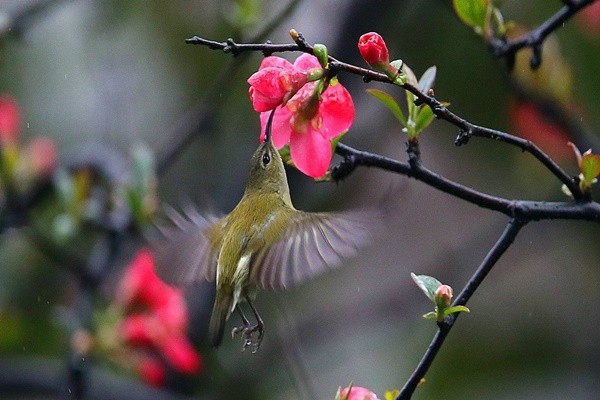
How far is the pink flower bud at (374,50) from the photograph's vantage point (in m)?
1.14

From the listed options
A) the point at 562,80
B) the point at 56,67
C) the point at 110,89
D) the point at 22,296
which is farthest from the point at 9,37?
the point at 56,67

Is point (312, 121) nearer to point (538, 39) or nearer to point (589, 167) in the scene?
point (589, 167)

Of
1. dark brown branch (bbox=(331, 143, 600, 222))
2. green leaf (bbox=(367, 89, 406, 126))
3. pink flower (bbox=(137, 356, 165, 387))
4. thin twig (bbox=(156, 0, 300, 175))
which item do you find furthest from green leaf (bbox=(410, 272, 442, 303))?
pink flower (bbox=(137, 356, 165, 387))

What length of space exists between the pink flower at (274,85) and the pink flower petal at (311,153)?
4.2 inches

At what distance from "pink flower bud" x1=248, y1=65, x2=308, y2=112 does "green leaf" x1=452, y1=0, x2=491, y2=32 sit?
0.42 metres

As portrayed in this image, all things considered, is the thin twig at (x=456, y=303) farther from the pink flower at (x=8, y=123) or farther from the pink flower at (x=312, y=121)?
the pink flower at (x=8, y=123)

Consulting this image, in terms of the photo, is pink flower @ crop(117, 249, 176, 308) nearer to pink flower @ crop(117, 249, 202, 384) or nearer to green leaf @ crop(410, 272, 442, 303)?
pink flower @ crop(117, 249, 202, 384)

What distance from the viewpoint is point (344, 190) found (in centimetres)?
350

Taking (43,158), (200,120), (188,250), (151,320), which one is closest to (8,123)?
(43,158)

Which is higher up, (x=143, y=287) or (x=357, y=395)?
(x=357, y=395)

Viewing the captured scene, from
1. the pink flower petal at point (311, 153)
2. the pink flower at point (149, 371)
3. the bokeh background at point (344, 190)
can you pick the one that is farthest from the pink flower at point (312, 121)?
the pink flower at point (149, 371)

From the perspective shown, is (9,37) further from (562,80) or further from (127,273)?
(562,80)

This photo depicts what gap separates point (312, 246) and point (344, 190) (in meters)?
2.07

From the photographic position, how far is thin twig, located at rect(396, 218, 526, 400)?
1.16 meters
